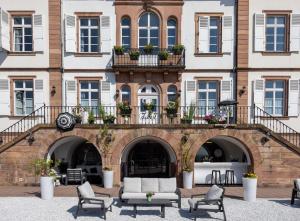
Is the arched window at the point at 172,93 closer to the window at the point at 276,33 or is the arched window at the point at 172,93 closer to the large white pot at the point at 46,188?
the window at the point at 276,33

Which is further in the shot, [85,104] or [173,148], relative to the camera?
[85,104]

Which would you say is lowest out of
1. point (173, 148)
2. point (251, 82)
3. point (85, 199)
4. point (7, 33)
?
→ point (85, 199)

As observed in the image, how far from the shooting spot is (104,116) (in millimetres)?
13281

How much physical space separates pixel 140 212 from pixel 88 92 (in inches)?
326

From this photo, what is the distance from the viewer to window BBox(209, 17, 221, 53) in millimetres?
15336

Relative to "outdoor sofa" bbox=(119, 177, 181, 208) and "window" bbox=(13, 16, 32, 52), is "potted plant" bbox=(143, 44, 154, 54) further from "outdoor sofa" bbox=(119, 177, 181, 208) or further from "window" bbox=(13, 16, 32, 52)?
"outdoor sofa" bbox=(119, 177, 181, 208)

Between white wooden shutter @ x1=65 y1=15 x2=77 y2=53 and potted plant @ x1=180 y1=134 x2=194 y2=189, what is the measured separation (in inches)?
313

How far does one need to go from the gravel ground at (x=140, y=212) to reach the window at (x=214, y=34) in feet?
28.2

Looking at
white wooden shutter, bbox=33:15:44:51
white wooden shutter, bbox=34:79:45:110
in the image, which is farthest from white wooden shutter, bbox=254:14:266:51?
white wooden shutter, bbox=34:79:45:110

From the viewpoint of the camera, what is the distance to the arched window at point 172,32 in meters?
15.4

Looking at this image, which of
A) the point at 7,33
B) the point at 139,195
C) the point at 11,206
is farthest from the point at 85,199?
the point at 7,33

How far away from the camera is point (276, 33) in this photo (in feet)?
49.8

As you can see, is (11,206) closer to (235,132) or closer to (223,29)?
(235,132)

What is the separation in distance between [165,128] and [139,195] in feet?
12.4
